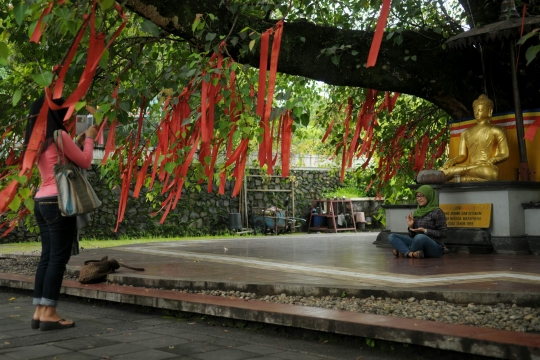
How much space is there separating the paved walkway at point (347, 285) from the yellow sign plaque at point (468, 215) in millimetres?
820

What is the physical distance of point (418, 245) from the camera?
8.73 meters

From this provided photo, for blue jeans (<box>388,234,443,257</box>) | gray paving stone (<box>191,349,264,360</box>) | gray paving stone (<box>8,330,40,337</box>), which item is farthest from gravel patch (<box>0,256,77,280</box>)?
gray paving stone (<box>191,349,264,360</box>)

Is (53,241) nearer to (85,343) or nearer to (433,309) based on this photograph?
(85,343)

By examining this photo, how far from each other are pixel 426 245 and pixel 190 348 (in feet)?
16.0

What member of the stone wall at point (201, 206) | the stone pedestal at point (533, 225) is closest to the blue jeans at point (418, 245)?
the stone pedestal at point (533, 225)

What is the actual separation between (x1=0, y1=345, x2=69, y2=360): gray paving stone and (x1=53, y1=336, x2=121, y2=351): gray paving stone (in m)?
0.09

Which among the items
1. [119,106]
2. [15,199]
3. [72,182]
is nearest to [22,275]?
[119,106]

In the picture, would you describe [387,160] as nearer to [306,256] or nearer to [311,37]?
[306,256]

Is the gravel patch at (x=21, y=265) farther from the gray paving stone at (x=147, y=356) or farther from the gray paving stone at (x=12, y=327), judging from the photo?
the gray paving stone at (x=147, y=356)

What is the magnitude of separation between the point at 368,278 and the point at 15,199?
3.53 m

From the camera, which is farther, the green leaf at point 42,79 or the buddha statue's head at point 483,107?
the buddha statue's head at point 483,107

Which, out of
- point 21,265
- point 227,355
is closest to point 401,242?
point 227,355

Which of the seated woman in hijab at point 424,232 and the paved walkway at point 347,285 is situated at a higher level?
the seated woman in hijab at point 424,232

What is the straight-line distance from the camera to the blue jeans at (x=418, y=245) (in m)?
8.71
